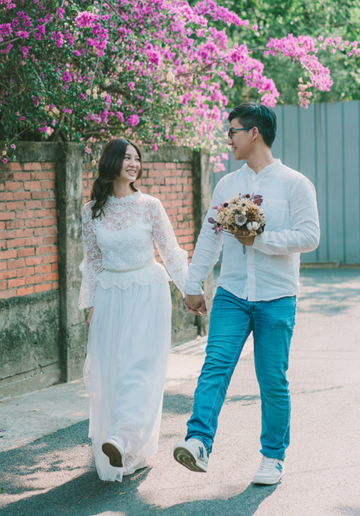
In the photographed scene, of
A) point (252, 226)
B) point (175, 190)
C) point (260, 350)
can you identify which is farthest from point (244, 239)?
point (175, 190)

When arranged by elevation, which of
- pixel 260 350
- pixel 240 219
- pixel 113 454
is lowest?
pixel 113 454

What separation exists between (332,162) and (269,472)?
430 inches

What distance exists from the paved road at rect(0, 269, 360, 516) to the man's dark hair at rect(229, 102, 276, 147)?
1.89 metres

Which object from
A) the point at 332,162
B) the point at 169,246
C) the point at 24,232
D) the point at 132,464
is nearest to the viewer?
the point at 132,464

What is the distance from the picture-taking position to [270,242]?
159 inches

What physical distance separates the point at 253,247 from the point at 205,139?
506 cm

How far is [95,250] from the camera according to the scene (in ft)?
16.2

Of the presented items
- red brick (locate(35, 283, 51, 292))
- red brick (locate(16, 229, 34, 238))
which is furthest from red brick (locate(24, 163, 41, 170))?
red brick (locate(35, 283, 51, 292))

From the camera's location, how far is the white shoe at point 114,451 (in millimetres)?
4062

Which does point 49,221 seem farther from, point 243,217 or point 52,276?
point 243,217

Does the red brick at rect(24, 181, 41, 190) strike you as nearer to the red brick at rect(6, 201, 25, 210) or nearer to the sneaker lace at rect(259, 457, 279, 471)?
the red brick at rect(6, 201, 25, 210)

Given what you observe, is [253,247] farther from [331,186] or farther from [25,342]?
[331,186]

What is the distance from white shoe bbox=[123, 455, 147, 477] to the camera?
14.7 ft

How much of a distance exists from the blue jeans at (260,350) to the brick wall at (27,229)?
2562 mm
